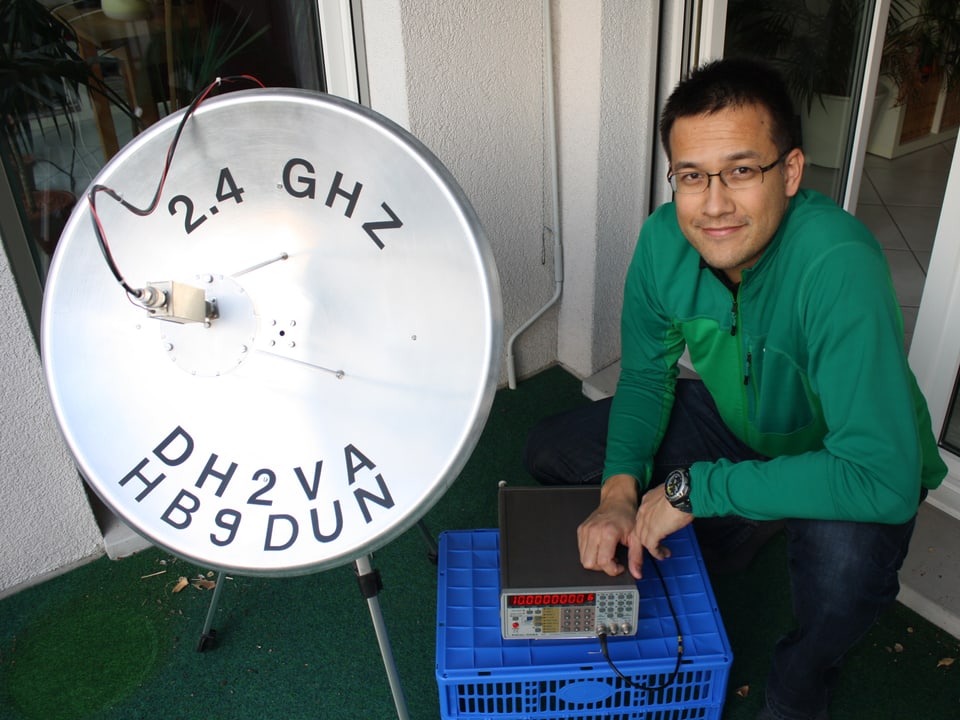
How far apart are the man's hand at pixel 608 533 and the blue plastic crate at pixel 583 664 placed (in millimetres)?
124

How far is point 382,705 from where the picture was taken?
1537 mm

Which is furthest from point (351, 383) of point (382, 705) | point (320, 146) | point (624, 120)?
point (624, 120)

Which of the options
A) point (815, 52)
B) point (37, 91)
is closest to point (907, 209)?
point (815, 52)

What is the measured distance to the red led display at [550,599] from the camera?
124 centimetres

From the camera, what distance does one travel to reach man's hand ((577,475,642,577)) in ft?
4.22

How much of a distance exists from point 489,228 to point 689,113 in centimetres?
108

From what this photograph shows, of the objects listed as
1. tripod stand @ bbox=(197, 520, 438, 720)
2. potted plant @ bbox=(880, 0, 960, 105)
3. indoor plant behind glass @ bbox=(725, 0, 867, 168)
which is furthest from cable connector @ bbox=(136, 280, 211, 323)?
potted plant @ bbox=(880, 0, 960, 105)

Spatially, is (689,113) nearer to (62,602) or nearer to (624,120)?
(624,120)

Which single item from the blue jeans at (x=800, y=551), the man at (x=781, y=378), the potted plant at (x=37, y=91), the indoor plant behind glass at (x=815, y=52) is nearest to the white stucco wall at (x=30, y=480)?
the potted plant at (x=37, y=91)

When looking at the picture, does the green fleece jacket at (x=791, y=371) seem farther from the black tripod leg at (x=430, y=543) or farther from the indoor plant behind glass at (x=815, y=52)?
the indoor plant behind glass at (x=815, y=52)

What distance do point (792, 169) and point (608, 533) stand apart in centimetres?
68

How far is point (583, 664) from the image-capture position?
1.25m

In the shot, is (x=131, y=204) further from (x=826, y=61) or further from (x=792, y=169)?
(x=826, y=61)

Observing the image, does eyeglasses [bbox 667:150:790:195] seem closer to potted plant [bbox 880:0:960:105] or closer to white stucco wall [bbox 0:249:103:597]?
white stucco wall [bbox 0:249:103:597]
